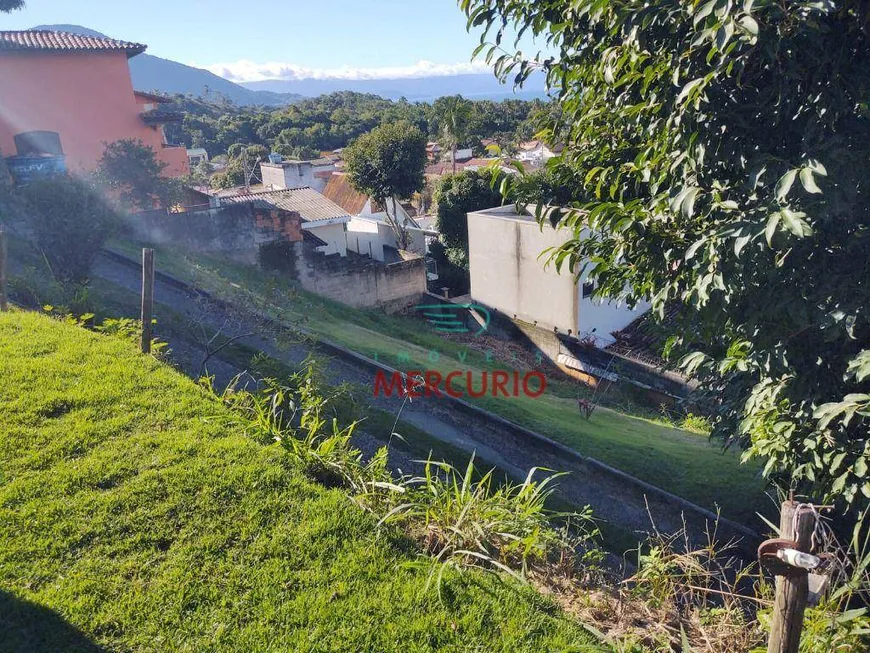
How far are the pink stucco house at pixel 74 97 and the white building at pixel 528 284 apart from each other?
11.3 metres

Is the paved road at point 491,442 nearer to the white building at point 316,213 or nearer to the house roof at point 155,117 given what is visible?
the white building at point 316,213

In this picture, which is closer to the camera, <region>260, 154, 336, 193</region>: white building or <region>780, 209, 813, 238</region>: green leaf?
<region>780, 209, 813, 238</region>: green leaf

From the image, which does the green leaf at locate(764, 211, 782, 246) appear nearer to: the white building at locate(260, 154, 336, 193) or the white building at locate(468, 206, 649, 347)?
the white building at locate(468, 206, 649, 347)

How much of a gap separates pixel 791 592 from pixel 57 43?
2548 centimetres

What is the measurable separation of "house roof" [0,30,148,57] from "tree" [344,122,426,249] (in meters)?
8.80

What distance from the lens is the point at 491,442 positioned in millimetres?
8367

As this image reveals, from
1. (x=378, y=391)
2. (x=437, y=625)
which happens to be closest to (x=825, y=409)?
(x=437, y=625)

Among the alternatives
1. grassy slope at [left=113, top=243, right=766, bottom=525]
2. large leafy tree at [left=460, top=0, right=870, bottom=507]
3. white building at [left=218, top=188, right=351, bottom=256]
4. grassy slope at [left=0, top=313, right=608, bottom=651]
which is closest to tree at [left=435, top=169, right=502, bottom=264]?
white building at [left=218, top=188, right=351, bottom=256]

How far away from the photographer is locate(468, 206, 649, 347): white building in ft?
53.1

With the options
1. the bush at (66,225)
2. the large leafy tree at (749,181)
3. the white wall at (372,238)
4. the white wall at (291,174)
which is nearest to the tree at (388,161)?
the white wall at (372,238)

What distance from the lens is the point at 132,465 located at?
4297 mm

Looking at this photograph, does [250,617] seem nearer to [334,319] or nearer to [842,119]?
[842,119]

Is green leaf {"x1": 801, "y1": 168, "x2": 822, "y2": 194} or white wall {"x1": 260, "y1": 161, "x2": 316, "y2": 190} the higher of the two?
white wall {"x1": 260, "y1": 161, "x2": 316, "y2": 190}

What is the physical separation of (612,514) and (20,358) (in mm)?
6635
